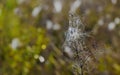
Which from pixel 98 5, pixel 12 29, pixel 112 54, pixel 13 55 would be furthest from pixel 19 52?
pixel 98 5

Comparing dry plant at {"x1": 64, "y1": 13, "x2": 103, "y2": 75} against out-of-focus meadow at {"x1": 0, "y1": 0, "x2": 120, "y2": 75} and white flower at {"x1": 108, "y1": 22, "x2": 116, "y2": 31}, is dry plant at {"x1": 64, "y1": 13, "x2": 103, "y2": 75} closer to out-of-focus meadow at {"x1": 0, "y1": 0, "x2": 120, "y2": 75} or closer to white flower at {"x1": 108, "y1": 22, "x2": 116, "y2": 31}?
out-of-focus meadow at {"x1": 0, "y1": 0, "x2": 120, "y2": 75}

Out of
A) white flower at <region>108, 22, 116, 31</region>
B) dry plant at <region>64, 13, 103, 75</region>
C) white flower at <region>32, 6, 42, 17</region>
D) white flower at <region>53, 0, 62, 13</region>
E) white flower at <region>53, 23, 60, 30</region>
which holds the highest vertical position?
white flower at <region>53, 0, 62, 13</region>

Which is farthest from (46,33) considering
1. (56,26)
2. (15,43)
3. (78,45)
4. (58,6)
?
(78,45)

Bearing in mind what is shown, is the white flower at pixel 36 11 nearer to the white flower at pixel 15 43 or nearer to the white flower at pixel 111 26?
the white flower at pixel 15 43

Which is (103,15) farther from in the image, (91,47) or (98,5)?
(91,47)

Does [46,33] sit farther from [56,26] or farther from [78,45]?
[78,45]

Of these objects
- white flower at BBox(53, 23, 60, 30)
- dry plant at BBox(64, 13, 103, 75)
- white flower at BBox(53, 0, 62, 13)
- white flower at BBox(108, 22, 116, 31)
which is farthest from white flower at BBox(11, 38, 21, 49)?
dry plant at BBox(64, 13, 103, 75)

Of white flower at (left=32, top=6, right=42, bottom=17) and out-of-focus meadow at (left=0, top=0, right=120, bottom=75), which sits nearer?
out-of-focus meadow at (left=0, top=0, right=120, bottom=75)

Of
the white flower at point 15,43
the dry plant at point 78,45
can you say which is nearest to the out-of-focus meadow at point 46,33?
the white flower at point 15,43
